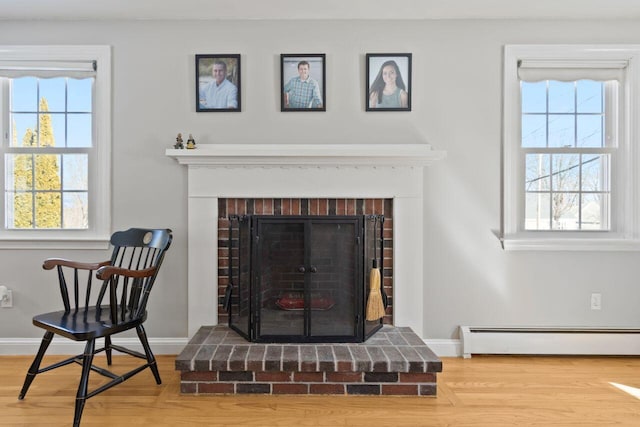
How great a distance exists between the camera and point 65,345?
2639 mm

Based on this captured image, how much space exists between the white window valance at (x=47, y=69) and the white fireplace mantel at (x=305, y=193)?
933 millimetres

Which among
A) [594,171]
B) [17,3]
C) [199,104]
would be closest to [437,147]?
[594,171]

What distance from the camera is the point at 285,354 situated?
2.14 metres

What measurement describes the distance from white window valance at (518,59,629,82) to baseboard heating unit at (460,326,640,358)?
69.5 inches

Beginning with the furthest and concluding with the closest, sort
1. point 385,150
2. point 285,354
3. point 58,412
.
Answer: point 385,150, point 285,354, point 58,412

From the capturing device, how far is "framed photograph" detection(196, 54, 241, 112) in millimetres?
2641

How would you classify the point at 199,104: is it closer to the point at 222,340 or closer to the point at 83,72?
the point at 83,72

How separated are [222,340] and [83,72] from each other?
6.79 ft

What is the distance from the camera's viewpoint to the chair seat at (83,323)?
1.84 m

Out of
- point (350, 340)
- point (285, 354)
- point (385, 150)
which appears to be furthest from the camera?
point (385, 150)

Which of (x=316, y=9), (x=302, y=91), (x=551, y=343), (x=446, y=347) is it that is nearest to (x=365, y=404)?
(x=446, y=347)

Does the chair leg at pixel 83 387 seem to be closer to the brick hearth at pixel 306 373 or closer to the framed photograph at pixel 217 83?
the brick hearth at pixel 306 373

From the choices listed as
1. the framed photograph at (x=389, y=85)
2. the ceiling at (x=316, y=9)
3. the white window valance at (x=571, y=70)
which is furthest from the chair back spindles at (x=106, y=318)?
the white window valance at (x=571, y=70)

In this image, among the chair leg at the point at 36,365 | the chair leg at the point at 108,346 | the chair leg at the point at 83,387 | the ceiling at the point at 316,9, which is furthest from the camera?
the ceiling at the point at 316,9
